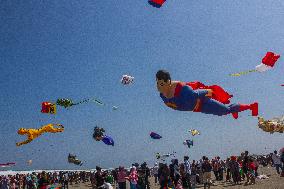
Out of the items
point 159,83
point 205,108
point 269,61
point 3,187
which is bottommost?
point 3,187

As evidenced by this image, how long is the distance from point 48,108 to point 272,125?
42.3ft

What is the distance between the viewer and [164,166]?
51.2ft

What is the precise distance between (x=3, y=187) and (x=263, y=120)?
55.7 feet

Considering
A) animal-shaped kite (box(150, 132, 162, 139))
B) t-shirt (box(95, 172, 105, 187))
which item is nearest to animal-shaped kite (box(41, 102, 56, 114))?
t-shirt (box(95, 172, 105, 187))

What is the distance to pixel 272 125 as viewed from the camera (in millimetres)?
20266

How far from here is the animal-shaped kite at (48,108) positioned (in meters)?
16.1

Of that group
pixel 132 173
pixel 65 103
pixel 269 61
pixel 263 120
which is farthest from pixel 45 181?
pixel 263 120

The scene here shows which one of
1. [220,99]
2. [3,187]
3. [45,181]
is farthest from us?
[3,187]

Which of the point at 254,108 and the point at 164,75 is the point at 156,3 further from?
the point at 254,108

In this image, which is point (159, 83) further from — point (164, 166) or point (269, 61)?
point (164, 166)

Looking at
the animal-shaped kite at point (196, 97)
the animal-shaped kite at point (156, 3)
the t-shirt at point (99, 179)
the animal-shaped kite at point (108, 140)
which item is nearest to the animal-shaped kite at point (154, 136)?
the animal-shaped kite at point (108, 140)

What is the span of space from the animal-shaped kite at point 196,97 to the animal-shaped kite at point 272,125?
43.6 ft

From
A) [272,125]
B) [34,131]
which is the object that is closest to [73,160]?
[34,131]

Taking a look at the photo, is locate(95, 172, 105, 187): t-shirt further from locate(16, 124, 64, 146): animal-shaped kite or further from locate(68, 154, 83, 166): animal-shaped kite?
locate(68, 154, 83, 166): animal-shaped kite
